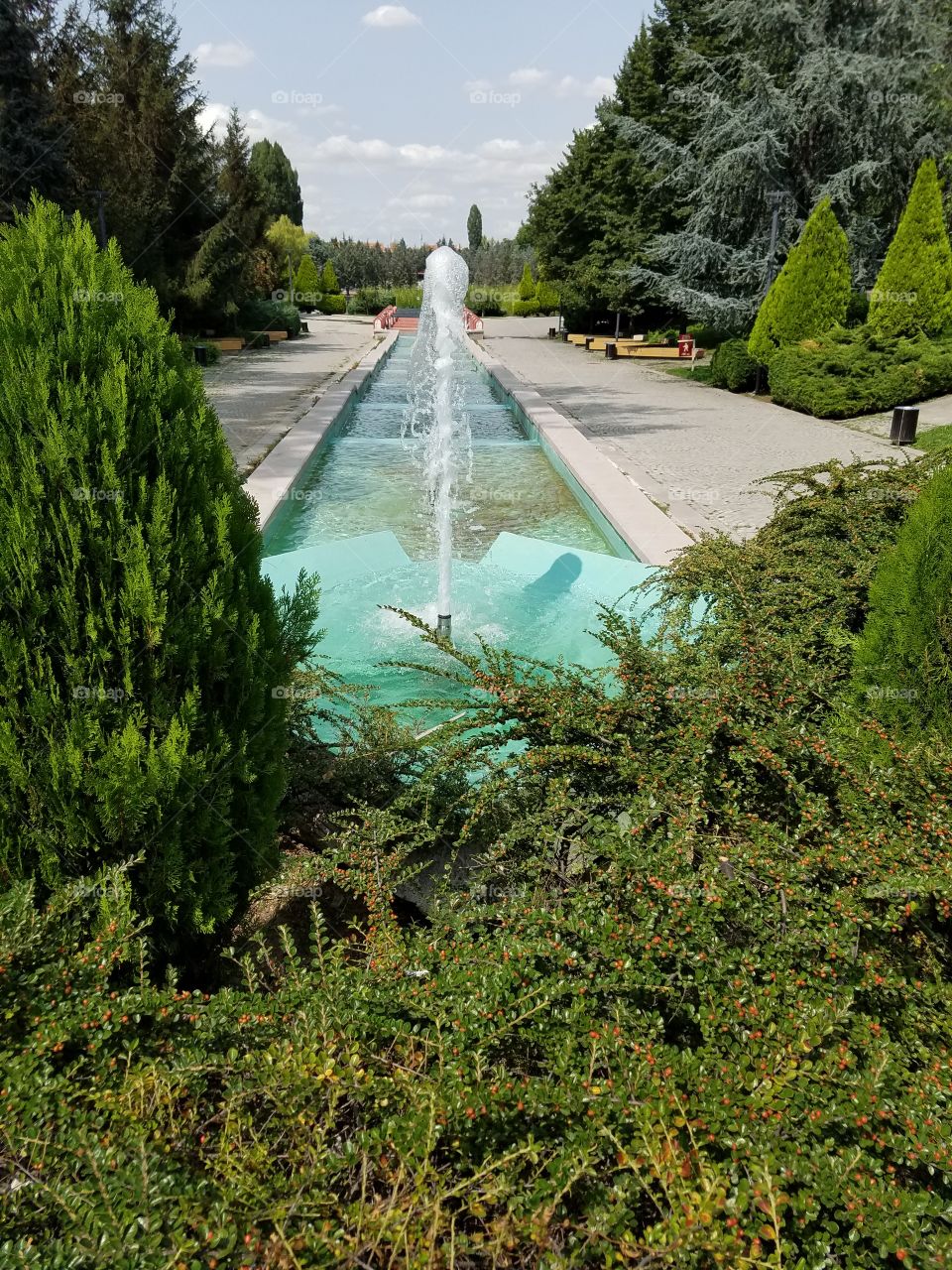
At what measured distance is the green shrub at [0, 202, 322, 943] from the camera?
1.90 m

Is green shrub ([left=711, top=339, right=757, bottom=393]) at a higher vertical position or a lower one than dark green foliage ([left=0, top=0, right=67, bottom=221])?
lower

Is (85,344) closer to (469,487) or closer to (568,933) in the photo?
(568,933)

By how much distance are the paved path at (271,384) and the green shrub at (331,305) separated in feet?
63.5

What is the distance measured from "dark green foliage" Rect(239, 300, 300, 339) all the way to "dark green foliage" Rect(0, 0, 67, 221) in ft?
39.2

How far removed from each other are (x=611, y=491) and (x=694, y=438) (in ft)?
17.8

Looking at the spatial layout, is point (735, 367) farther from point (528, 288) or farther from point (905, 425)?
point (528, 288)

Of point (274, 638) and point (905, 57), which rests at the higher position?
point (905, 57)

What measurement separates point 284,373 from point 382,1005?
21082 mm

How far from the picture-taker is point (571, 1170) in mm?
1399

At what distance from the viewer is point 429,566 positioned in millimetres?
7250

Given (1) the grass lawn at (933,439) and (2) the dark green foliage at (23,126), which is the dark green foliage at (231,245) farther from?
(1) the grass lawn at (933,439)

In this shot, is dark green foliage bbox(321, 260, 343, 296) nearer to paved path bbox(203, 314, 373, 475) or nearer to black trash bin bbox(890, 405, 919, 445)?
paved path bbox(203, 314, 373, 475)

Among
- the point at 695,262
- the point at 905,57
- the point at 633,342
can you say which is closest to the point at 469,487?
the point at 695,262

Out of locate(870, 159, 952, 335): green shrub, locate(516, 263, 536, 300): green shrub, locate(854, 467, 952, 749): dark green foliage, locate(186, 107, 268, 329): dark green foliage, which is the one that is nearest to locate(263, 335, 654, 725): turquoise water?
locate(854, 467, 952, 749): dark green foliage
